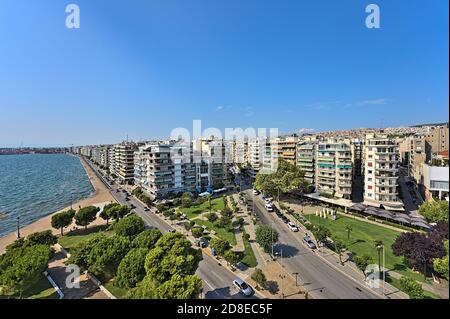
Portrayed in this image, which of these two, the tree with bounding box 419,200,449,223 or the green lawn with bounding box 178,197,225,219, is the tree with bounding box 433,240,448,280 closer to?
the tree with bounding box 419,200,449,223

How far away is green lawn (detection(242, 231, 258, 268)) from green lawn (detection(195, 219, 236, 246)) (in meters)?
0.93

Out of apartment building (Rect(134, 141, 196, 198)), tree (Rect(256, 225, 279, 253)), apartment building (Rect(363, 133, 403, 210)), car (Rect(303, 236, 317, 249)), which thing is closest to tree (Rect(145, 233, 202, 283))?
tree (Rect(256, 225, 279, 253))

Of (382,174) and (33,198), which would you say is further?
(33,198)

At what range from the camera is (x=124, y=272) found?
21.6 ft

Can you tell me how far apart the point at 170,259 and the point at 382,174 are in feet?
54.3

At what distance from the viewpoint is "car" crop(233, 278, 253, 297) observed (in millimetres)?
7614

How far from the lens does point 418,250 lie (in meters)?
8.15

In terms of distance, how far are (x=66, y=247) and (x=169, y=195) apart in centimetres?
957

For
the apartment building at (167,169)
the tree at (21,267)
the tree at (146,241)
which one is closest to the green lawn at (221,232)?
the tree at (146,241)

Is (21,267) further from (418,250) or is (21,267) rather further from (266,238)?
(418,250)

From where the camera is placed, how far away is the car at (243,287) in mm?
7614

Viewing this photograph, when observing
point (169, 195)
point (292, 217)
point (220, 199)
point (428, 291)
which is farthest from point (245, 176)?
point (428, 291)

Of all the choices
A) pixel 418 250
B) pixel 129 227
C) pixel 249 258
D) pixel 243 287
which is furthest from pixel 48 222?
pixel 418 250
